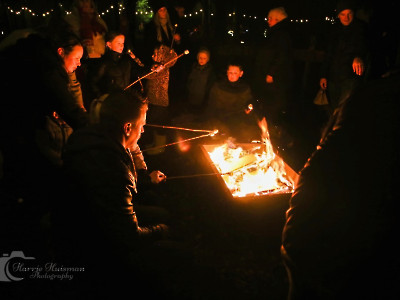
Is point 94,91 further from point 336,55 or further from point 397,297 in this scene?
point 397,297

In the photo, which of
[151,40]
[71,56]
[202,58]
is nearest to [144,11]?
[151,40]

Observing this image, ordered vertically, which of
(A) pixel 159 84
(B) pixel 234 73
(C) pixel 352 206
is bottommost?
(A) pixel 159 84

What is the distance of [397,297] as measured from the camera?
1.58 m

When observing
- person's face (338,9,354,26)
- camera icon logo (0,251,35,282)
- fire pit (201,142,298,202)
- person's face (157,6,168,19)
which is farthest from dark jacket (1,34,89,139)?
person's face (338,9,354,26)

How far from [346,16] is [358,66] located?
1024 millimetres

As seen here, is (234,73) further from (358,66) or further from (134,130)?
(134,130)

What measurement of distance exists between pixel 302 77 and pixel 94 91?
693 centimetres

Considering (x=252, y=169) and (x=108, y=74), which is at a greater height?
(x=108, y=74)

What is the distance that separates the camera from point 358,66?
5.87 metres

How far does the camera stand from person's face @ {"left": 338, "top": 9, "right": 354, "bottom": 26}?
600 cm

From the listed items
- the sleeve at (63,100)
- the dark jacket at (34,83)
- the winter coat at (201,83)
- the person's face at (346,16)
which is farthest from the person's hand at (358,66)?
the dark jacket at (34,83)

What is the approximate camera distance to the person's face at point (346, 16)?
19.7 ft

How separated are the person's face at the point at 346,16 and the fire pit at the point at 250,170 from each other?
3.00m

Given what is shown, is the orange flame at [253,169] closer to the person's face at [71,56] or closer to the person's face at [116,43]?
the person's face at [71,56]
